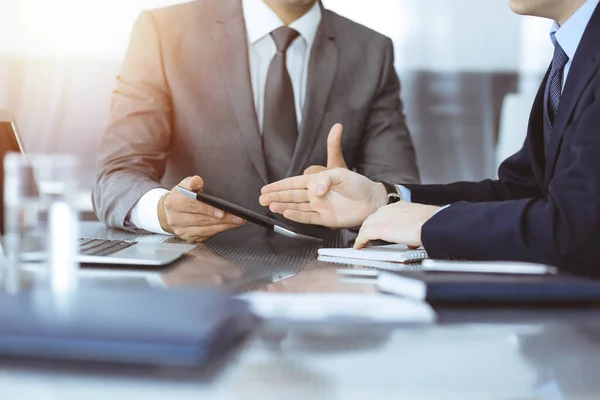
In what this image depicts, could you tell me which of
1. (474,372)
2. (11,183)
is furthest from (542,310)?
(11,183)

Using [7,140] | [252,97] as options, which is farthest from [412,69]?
[7,140]

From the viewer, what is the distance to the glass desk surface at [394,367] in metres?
0.61

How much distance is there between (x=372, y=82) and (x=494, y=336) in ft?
6.78

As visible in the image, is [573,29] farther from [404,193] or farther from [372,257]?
[372,257]

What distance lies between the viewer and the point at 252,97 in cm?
265

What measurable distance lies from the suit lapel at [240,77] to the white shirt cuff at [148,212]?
0.61 m

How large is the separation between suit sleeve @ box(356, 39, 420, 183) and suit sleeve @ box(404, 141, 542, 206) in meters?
0.50

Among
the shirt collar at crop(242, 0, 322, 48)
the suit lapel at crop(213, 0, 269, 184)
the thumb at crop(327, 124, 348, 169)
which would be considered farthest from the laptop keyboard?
the shirt collar at crop(242, 0, 322, 48)

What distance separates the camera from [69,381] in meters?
0.61

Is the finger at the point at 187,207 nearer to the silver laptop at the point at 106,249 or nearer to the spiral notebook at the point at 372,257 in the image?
the silver laptop at the point at 106,249

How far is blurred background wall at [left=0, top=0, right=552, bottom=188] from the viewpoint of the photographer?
11.7ft

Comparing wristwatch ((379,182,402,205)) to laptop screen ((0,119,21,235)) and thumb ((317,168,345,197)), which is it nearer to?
thumb ((317,168,345,197))

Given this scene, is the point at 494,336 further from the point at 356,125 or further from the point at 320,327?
the point at 356,125

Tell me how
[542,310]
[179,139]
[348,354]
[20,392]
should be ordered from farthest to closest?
[179,139], [542,310], [348,354], [20,392]
